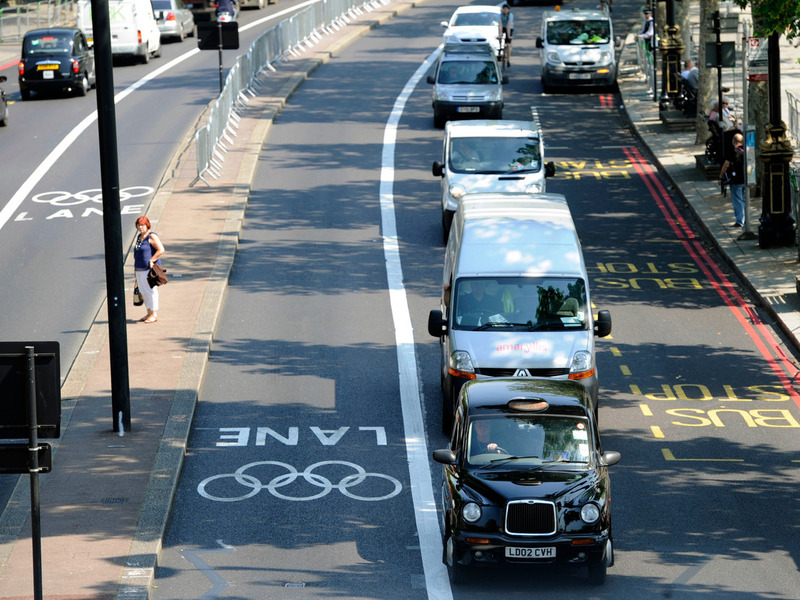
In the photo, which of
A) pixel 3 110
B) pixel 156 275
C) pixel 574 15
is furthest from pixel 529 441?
pixel 574 15

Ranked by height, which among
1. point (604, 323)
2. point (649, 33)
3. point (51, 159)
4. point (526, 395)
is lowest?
point (526, 395)

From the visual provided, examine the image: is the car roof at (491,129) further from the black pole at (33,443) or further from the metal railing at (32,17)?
the metal railing at (32,17)

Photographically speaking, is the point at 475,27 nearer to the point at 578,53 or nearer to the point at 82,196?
the point at 578,53

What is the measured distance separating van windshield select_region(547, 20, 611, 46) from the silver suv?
439 centimetres

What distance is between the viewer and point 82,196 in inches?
1163

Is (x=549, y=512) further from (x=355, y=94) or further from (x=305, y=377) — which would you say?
(x=355, y=94)

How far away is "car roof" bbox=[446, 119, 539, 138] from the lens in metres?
26.1

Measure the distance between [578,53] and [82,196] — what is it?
58.3 ft

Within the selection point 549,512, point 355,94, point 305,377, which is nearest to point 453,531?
point 549,512

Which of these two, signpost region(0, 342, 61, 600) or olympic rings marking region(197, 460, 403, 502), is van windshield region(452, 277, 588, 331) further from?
signpost region(0, 342, 61, 600)

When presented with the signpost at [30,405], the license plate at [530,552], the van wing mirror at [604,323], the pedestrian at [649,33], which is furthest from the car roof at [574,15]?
the signpost at [30,405]

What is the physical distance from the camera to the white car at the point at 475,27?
46.1 meters

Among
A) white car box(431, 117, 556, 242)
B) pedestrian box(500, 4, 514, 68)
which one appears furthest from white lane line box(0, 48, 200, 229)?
pedestrian box(500, 4, 514, 68)

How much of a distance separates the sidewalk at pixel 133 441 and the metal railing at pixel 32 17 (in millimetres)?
31407
